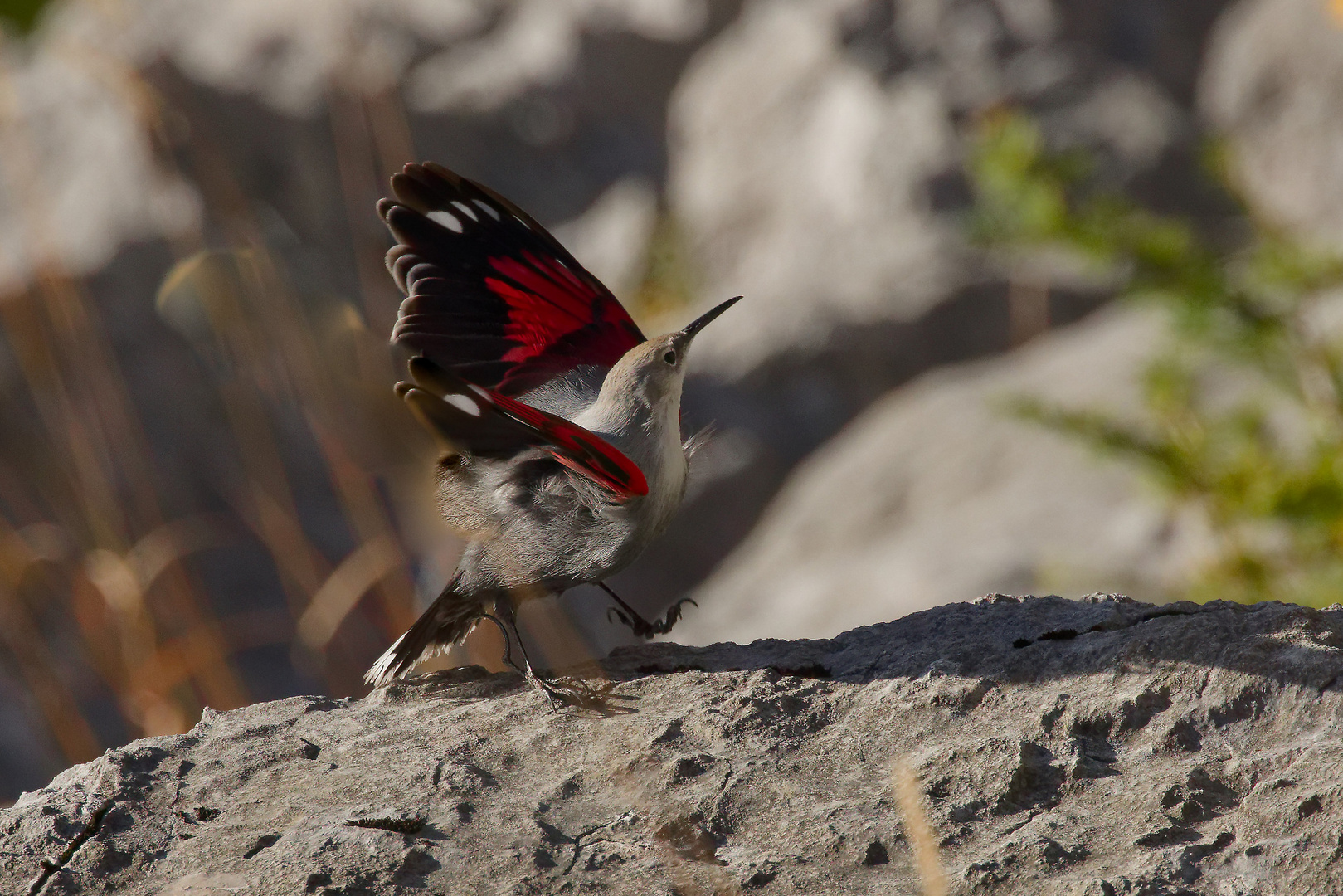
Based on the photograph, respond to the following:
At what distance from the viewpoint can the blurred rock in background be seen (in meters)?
5.57

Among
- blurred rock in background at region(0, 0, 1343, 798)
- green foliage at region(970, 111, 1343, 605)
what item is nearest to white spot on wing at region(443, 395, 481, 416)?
blurred rock in background at region(0, 0, 1343, 798)

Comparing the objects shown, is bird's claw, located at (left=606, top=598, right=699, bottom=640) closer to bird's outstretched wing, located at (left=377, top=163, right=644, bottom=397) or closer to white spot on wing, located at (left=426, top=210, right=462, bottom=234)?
bird's outstretched wing, located at (left=377, top=163, right=644, bottom=397)

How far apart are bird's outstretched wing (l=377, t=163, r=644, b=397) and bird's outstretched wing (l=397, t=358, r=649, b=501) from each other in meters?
0.39

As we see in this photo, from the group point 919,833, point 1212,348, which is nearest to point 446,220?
point 919,833

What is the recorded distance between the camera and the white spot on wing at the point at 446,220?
2596 mm

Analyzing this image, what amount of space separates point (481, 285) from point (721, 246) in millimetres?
5987

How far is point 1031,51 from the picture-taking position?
Answer: 7.88 m

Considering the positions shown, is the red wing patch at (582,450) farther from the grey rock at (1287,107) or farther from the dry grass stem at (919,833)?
the grey rock at (1287,107)

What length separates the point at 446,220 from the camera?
8.54 feet

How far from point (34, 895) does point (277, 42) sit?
7.90 m

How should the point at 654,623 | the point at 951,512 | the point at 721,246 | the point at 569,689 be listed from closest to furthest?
the point at 569,689
the point at 654,623
the point at 951,512
the point at 721,246

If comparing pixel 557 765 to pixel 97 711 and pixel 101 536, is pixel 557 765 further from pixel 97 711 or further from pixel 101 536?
pixel 97 711

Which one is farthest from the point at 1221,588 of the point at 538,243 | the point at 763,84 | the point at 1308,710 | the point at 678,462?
the point at 763,84

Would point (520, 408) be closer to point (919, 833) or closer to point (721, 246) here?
point (919, 833)
